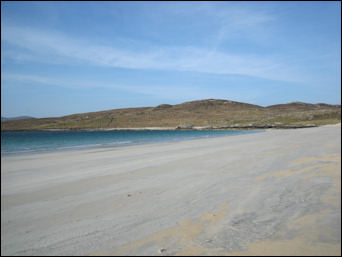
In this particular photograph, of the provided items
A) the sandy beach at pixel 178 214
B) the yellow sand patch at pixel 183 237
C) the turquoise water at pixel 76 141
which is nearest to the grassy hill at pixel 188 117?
the turquoise water at pixel 76 141

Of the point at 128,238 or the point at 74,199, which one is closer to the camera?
the point at 128,238

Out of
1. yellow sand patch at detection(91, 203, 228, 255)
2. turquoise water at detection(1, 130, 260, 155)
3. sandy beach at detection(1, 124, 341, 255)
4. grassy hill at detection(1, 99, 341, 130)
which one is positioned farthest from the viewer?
grassy hill at detection(1, 99, 341, 130)

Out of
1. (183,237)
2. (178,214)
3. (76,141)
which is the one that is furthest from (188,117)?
(183,237)

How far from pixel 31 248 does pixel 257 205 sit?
4.76 meters

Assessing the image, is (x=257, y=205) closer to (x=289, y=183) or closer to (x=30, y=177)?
(x=289, y=183)

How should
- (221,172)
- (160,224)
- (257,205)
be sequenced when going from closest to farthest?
(160,224) < (257,205) < (221,172)

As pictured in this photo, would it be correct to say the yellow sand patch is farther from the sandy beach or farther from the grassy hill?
the grassy hill

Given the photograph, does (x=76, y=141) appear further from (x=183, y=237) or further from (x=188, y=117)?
(x=188, y=117)

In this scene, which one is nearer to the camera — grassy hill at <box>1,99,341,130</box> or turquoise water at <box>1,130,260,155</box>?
turquoise water at <box>1,130,260,155</box>

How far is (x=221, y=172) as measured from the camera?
9.91m

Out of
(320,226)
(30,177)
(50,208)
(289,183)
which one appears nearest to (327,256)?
(320,226)

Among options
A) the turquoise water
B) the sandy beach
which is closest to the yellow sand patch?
the sandy beach

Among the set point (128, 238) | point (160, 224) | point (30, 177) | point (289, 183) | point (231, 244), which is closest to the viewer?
point (231, 244)

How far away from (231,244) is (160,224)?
1.49 meters
